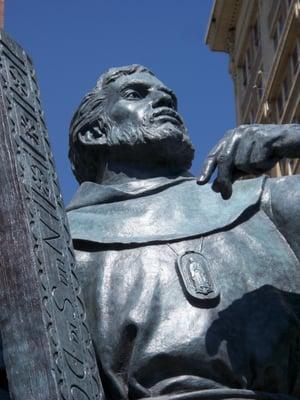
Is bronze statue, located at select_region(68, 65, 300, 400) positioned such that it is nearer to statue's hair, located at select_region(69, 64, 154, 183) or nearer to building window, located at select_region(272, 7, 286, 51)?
statue's hair, located at select_region(69, 64, 154, 183)

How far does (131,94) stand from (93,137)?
0.19 metres

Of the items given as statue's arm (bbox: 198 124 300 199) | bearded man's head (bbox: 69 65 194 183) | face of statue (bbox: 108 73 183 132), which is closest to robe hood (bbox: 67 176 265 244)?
bearded man's head (bbox: 69 65 194 183)

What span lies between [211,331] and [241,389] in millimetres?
199

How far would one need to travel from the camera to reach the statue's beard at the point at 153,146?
452 cm

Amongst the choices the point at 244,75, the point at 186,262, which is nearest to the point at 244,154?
the point at 186,262

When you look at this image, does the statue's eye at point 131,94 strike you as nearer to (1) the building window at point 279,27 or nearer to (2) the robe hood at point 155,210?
(2) the robe hood at point 155,210

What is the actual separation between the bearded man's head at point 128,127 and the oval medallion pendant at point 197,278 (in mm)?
573

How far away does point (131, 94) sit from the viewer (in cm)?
467

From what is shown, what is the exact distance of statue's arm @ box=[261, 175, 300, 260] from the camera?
4.17 metres

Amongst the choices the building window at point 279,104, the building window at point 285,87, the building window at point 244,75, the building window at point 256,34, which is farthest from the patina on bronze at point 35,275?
the building window at point 244,75

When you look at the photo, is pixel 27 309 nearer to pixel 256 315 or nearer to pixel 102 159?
pixel 256 315

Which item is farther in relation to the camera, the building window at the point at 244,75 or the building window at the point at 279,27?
the building window at the point at 244,75

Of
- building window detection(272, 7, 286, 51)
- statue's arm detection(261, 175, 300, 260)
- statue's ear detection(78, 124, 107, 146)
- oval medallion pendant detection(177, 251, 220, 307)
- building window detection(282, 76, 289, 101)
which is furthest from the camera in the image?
building window detection(272, 7, 286, 51)

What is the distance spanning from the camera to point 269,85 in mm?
32406
